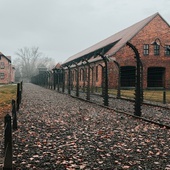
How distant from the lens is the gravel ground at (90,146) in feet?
15.0

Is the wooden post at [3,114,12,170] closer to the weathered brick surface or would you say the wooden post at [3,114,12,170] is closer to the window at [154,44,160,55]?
the weathered brick surface

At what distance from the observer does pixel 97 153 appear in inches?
207

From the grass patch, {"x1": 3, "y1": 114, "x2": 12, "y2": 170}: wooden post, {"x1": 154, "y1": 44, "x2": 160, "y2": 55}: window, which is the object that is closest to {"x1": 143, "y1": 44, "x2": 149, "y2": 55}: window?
{"x1": 154, "y1": 44, "x2": 160, "y2": 55}: window

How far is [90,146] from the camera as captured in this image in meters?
5.77

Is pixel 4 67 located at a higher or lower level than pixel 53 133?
higher

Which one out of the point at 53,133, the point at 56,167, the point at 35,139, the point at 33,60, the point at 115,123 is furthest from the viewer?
the point at 33,60

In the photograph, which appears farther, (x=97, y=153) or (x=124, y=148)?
(x=124, y=148)

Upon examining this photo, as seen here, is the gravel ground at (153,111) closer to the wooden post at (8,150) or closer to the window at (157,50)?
the wooden post at (8,150)

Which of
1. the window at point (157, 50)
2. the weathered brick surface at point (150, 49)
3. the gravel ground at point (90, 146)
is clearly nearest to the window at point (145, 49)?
the weathered brick surface at point (150, 49)

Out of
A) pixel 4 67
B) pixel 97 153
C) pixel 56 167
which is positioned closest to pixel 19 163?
pixel 56 167

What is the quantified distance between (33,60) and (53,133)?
397 feet

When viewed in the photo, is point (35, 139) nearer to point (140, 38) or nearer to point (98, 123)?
point (98, 123)

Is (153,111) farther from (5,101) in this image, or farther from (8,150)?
(5,101)

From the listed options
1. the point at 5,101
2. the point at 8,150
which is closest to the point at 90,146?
the point at 8,150
